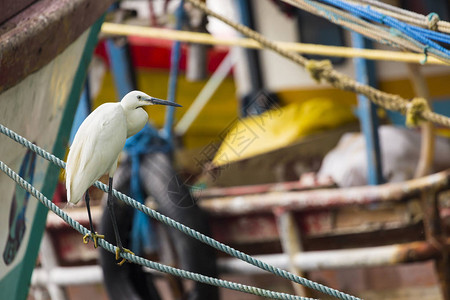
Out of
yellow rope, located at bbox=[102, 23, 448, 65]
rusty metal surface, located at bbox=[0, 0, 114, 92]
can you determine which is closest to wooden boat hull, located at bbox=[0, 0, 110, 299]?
rusty metal surface, located at bbox=[0, 0, 114, 92]

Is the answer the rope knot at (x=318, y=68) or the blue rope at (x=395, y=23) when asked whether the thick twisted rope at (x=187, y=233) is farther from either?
the rope knot at (x=318, y=68)

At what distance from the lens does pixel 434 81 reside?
19.2 feet

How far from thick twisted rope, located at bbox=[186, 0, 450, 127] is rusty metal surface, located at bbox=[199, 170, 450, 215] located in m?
0.96

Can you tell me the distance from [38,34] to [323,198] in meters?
2.21

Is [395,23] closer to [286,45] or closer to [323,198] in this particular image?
[286,45]

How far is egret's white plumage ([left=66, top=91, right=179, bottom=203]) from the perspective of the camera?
181cm

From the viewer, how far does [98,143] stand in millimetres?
1822

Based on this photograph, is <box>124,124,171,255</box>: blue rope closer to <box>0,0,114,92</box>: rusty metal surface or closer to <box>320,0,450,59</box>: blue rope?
<box>0,0,114,92</box>: rusty metal surface

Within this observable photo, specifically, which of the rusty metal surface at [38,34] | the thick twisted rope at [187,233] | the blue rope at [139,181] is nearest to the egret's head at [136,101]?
the thick twisted rope at [187,233]

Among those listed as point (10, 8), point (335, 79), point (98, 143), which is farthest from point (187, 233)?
point (335, 79)

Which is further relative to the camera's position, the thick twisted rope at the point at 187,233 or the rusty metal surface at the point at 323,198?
the rusty metal surface at the point at 323,198

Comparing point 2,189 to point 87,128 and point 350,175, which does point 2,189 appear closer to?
point 87,128

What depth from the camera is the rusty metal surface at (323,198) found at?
4.34 metres

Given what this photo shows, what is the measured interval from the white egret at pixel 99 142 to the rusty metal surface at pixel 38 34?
0.71 meters
